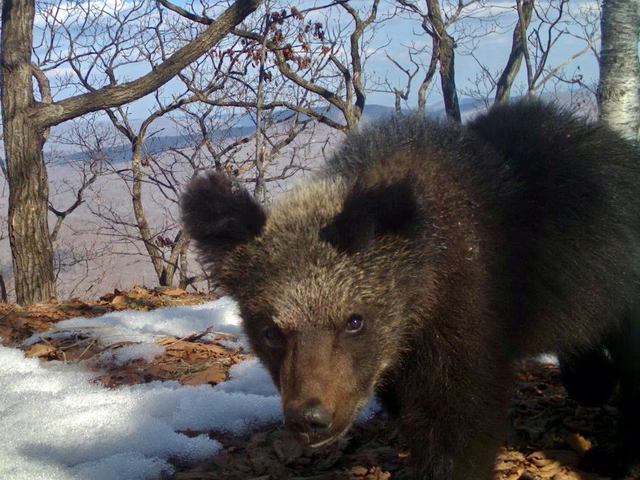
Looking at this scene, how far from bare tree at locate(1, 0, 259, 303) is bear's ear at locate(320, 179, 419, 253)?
18.8 ft

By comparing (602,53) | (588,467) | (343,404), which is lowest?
(588,467)

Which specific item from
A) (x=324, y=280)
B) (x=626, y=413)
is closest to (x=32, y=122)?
(x=324, y=280)

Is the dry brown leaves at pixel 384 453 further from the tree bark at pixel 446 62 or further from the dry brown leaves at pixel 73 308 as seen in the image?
the tree bark at pixel 446 62

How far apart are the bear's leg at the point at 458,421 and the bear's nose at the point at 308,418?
0.61 m

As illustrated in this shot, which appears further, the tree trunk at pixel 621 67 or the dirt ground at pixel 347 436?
the tree trunk at pixel 621 67

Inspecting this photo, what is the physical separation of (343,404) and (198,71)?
413 inches

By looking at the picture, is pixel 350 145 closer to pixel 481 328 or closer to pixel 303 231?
pixel 303 231

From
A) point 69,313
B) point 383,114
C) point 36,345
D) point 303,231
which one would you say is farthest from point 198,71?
point 303,231

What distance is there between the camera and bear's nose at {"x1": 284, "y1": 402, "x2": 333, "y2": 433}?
2.50 metres

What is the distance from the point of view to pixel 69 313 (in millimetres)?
6125

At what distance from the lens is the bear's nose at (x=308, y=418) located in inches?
98.3

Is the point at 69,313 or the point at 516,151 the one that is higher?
the point at 516,151

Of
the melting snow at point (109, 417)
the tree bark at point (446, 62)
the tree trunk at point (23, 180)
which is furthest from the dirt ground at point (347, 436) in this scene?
the tree bark at point (446, 62)

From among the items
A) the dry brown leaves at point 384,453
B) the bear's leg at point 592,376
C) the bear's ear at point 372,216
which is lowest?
the dry brown leaves at point 384,453
